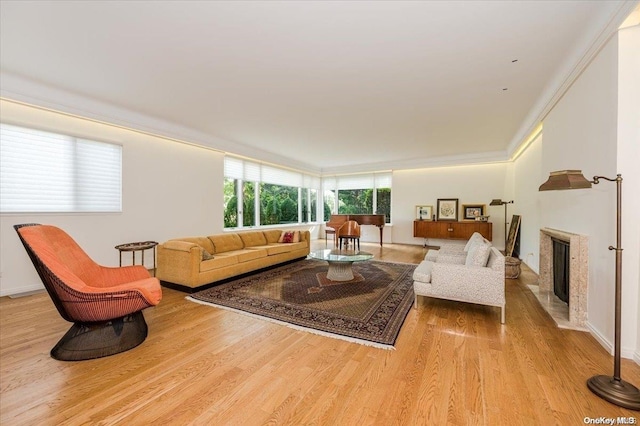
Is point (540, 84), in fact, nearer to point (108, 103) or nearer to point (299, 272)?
point (299, 272)

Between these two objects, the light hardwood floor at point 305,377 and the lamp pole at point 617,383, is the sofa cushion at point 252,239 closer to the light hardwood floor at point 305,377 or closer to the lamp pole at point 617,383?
the light hardwood floor at point 305,377

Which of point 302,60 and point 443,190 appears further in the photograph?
point 443,190

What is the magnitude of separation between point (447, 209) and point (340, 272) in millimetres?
5457

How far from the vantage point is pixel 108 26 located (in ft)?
8.27

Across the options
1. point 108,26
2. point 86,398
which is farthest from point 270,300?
point 108,26

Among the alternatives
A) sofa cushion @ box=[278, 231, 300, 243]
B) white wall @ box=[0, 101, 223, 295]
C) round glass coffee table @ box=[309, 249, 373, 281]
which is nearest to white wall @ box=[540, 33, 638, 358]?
round glass coffee table @ box=[309, 249, 373, 281]

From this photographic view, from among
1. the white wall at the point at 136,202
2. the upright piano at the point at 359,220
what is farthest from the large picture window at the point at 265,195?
the upright piano at the point at 359,220

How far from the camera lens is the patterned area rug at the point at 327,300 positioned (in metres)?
2.81

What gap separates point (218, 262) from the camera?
4270mm

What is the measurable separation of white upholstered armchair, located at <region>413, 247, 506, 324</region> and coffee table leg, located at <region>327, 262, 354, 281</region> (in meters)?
1.44

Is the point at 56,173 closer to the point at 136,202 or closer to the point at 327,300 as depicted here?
the point at 136,202

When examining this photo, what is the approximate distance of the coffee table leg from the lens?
4541 mm

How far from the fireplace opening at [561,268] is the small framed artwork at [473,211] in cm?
468

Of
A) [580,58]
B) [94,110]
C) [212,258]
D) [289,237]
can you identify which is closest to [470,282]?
[580,58]
